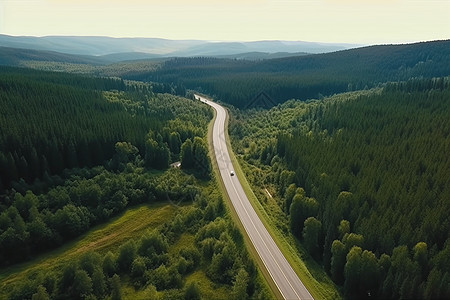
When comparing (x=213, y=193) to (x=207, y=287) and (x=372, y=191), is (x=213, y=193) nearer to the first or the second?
(x=207, y=287)

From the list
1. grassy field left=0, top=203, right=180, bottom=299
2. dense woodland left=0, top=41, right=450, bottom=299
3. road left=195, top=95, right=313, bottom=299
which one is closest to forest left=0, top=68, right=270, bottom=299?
dense woodland left=0, top=41, right=450, bottom=299

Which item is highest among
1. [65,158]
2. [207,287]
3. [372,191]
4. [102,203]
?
→ [372,191]

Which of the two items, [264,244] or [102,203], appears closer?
[264,244]

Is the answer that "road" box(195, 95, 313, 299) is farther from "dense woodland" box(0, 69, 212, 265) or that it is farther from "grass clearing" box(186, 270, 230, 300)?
"dense woodland" box(0, 69, 212, 265)

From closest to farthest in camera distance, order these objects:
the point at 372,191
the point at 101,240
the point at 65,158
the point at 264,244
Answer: the point at 264,244 < the point at 372,191 < the point at 101,240 < the point at 65,158

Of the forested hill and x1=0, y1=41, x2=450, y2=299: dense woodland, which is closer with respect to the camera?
x1=0, y1=41, x2=450, y2=299: dense woodland

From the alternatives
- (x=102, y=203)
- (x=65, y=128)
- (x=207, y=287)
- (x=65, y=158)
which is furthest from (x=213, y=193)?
(x=65, y=128)
